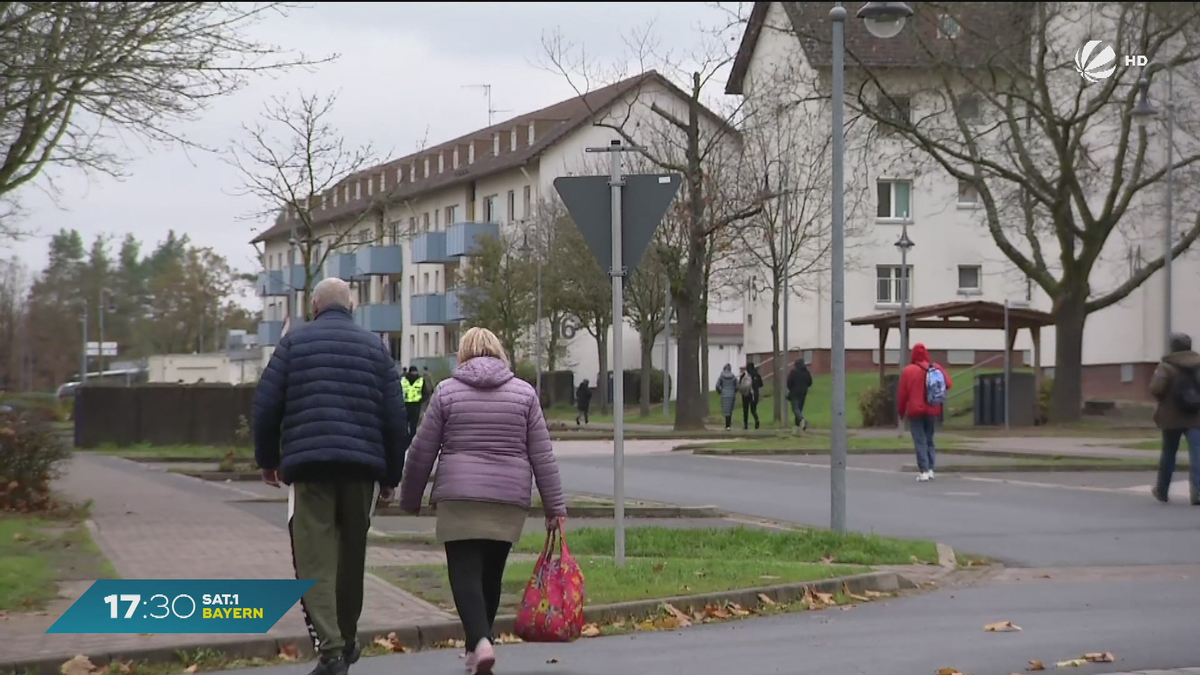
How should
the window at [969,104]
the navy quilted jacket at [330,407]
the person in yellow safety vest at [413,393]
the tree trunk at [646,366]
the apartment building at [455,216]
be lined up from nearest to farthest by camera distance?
the navy quilted jacket at [330,407]
the person in yellow safety vest at [413,393]
the window at [969,104]
the tree trunk at [646,366]
the apartment building at [455,216]

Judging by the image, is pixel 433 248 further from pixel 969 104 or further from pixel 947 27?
pixel 947 27

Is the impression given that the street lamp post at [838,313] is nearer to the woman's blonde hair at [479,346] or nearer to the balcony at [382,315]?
the woman's blonde hair at [479,346]

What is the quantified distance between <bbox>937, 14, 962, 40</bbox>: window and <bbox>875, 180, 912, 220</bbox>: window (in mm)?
26526

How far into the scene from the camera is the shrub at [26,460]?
59.6 feet

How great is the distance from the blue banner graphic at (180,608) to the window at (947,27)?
28.7 metres

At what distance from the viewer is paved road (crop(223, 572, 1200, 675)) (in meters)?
8.88

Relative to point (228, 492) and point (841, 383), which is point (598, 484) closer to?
point (228, 492)

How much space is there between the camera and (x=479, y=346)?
863 centimetres

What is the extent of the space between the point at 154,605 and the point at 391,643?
149cm

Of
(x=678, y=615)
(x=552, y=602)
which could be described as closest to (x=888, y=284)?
(x=678, y=615)

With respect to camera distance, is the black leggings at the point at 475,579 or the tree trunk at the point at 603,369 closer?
the black leggings at the point at 475,579

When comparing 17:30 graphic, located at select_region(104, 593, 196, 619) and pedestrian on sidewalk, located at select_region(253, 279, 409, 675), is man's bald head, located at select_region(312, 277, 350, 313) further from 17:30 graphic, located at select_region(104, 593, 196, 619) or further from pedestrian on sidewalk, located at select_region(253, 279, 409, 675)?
17:30 graphic, located at select_region(104, 593, 196, 619)

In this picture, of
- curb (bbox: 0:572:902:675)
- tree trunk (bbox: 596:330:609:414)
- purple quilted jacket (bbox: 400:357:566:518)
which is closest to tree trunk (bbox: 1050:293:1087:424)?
tree trunk (bbox: 596:330:609:414)

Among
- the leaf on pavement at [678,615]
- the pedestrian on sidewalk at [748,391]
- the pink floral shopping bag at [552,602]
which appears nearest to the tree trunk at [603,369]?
the pedestrian on sidewalk at [748,391]
